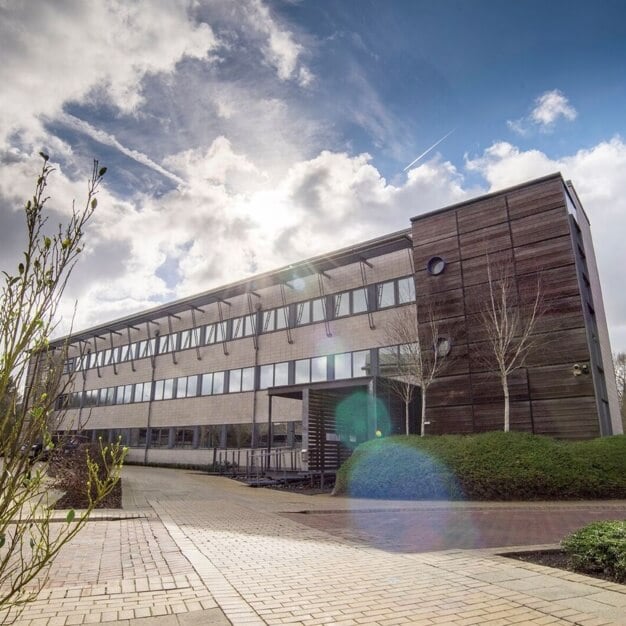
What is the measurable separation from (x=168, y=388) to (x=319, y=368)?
45.4 ft

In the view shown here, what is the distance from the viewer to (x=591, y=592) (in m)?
4.62

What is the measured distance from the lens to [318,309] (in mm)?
26109

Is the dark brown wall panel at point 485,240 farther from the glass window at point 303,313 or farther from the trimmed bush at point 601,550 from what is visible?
A: the trimmed bush at point 601,550

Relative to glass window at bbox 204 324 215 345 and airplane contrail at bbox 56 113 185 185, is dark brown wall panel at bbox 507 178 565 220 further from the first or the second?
glass window at bbox 204 324 215 345

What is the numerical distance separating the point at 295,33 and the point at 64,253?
211 inches

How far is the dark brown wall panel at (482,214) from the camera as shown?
747 inches

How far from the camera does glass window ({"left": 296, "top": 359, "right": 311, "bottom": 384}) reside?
84.4 ft

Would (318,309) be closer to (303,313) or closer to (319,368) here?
(303,313)

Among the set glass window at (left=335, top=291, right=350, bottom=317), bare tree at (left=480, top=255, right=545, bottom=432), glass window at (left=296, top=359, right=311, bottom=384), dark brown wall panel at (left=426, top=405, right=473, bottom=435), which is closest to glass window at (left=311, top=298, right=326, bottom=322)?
glass window at (left=335, top=291, right=350, bottom=317)

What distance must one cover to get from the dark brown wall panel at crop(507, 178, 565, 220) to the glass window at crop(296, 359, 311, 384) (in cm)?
1201

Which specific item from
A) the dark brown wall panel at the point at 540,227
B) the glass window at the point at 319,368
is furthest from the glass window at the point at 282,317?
the dark brown wall panel at the point at 540,227

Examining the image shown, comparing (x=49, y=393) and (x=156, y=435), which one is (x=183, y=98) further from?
(x=156, y=435)

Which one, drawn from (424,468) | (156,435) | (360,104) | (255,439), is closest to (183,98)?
(360,104)

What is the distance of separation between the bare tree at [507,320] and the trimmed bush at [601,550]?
1076 cm
